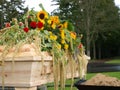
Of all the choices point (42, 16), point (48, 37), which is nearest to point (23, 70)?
point (48, 37)

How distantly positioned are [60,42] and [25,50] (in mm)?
511

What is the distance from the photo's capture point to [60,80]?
2.61 m

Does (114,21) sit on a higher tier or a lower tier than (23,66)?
higher

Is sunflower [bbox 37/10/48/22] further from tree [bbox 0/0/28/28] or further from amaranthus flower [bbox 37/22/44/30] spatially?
tree [bbox 0/0/28/28]

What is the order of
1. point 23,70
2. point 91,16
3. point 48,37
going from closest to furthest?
point 23,70, point 48,37, point 91,16

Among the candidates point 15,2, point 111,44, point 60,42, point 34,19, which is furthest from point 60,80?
point 111,44

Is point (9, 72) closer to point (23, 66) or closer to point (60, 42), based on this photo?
point (23, 66)

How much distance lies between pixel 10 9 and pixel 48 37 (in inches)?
1763

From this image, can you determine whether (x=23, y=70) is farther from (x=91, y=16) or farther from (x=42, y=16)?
(x=91, y=16)

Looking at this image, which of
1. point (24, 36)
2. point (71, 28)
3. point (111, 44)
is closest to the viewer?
point (24, 36)

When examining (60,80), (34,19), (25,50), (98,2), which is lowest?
(60,80)

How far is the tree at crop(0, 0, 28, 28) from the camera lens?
43.9m

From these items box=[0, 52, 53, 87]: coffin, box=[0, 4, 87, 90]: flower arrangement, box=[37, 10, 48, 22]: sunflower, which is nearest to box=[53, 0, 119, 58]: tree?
box=[0, 4, 87, 90]: flower arrangement

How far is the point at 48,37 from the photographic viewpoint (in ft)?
8.51
